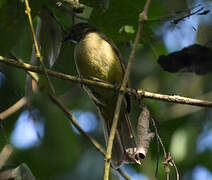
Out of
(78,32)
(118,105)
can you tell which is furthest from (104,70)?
(118,105)

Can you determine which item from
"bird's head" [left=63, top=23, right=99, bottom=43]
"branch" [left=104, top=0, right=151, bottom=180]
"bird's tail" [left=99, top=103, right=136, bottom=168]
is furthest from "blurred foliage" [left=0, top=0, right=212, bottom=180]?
"branch" [left=104, top=0, right=151, bottom=180]

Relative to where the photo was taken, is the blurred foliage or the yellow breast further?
the yellow breast

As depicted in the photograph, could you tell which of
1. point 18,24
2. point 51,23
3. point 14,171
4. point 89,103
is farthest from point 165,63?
point 89,103

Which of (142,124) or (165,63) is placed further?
(165,63)

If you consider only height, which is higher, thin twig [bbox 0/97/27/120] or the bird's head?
the bird's head

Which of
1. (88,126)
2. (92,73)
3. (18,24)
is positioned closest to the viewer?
(18,24)

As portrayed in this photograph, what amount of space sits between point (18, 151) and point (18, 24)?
184 centimetres

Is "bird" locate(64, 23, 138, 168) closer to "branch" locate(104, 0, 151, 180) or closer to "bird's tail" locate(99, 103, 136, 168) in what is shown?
"bird's tail" locate(99, 103, 136, 168)

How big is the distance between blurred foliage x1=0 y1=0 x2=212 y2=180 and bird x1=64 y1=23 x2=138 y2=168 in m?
0.16

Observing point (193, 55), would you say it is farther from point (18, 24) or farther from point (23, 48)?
point (23, 48)

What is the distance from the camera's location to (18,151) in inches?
206

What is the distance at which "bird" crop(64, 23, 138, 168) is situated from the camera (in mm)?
4582

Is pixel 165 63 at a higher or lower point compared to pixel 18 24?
lower

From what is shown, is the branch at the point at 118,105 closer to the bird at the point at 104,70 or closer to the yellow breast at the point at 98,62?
the bird at the point at 104,70
